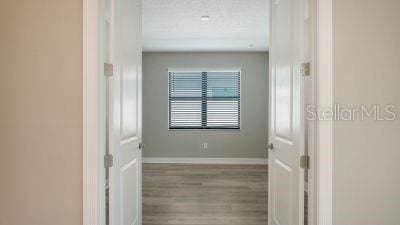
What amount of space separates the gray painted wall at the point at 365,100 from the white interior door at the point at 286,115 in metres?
0.26

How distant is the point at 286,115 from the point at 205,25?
9.27 ft

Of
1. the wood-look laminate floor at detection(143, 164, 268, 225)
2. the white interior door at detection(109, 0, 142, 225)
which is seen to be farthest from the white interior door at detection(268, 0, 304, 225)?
the white interior door at detection(109, 0, 142, 225)

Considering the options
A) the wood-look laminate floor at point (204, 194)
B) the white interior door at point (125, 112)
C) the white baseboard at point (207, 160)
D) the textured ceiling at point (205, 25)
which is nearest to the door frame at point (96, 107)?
the white interior door at point (125, 112)

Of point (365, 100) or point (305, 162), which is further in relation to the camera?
point (305, 162)

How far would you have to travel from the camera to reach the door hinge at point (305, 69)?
1.97 metres

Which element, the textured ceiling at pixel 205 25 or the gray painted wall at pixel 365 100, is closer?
the gray painted wall at pixel 365 100

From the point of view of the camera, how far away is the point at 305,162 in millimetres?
2012

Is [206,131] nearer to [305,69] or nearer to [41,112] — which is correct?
[305,69]

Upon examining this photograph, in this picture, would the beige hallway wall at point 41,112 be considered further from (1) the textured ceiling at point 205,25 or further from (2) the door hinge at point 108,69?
(1) the textured ceiling at point 205,25

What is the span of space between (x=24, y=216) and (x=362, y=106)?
7.26ft

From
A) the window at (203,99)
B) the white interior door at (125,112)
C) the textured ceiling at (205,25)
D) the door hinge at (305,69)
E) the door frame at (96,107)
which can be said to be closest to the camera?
the door frame at (96,107)

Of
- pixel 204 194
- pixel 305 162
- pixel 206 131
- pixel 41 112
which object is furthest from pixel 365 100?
pixel 206 131

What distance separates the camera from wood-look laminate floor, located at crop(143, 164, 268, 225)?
3547 millimetres

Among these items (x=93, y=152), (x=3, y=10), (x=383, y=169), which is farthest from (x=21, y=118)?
(x=383, y=169)
